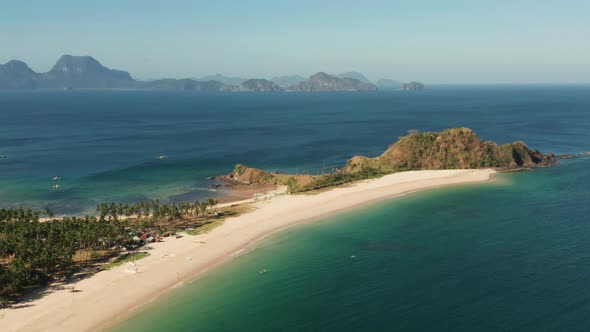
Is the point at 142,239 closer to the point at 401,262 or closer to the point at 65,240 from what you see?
the point at 65,240

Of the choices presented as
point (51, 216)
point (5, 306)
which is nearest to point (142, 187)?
point (51, 216)

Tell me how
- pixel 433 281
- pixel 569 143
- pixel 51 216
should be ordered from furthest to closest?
pixel 569 143, pixel 51 216, pixel 433 281

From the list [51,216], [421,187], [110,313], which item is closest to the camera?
[110,313]

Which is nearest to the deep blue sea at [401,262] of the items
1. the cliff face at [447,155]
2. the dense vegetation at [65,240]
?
the cliff face at [447,155]

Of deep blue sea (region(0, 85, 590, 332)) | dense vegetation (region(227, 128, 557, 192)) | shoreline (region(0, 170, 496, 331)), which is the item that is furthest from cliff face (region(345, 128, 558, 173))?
shoreline (region(0, 170, 496, 331))

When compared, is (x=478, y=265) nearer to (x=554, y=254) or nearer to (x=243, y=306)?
(x=554, y=254)

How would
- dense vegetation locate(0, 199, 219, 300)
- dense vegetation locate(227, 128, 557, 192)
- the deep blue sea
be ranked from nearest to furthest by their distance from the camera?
the deep blue sea < dense vegetation locate(0, 199, 219, 300) < dense vegetation locate(227, 128, 557, 192)

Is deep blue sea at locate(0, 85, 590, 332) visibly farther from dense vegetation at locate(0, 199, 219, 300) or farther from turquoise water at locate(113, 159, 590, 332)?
dense vegetation at locate(0, 199, 219, 300)

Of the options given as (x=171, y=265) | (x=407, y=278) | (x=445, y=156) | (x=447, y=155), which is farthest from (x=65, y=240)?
(x=447, y=155)
